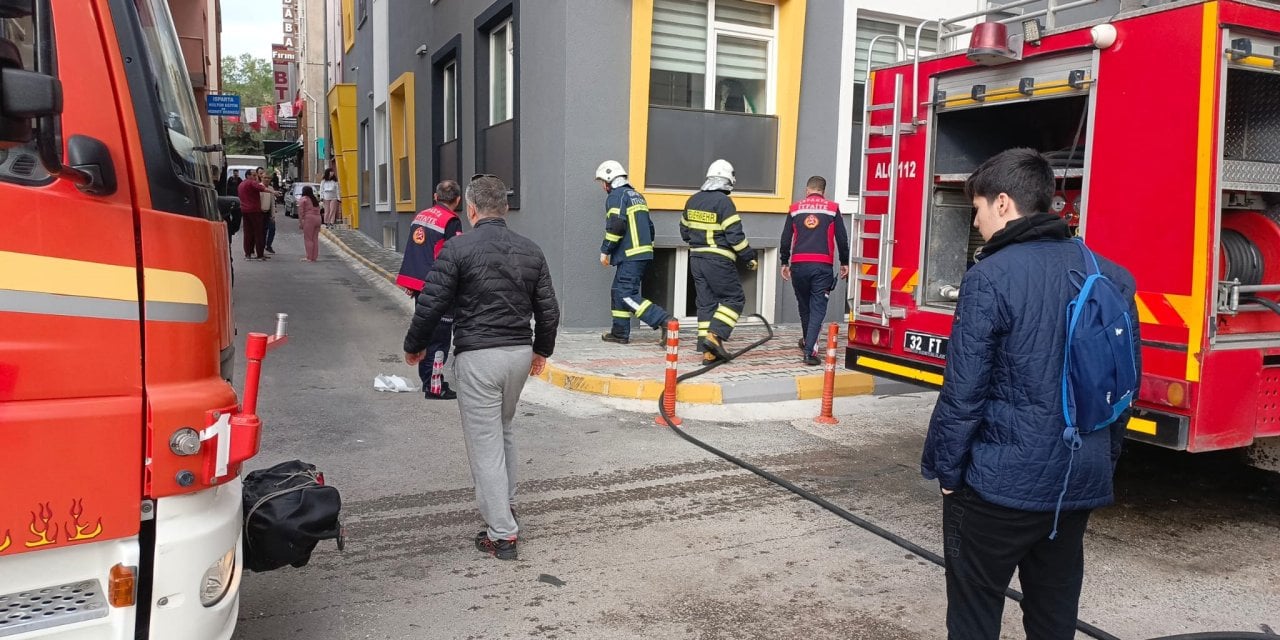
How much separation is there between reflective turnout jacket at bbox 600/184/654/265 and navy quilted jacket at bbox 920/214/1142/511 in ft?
23.0

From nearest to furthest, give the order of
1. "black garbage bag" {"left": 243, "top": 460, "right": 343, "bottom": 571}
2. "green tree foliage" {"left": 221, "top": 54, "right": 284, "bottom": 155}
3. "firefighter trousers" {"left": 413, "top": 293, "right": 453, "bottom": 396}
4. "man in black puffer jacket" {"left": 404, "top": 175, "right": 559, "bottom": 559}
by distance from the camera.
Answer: "black garbage bag" {"left": 243, "top": 460, "right": 343, "bottom": 571}, "man in black puffer jacket" {"left": 404, "top": 175, "right": 559, "bottom": 559}, "firefighter trousers" {"left": 413, "top": 293, "right": 453, "bottom": 396}, "green tree foliage" {"left": 221, "top": 54, "right": 284, "bottom": 155}

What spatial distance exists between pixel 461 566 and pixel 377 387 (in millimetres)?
4127

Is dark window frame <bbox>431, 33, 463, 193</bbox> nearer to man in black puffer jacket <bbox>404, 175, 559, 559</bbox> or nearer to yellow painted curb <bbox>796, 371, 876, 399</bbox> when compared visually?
yellow painted curb <bbox>796, 371, 876, 399</bbox>

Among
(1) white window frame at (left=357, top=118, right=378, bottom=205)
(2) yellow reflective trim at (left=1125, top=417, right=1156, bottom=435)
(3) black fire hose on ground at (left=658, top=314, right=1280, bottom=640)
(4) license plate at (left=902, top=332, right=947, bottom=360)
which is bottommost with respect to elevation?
(3) black fire hose on ground at (left=658, top=314, right=1280, bottom=640)

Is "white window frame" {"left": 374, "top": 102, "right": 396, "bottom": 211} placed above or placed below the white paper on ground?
above

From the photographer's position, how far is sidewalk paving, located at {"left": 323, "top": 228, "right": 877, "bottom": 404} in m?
7.99

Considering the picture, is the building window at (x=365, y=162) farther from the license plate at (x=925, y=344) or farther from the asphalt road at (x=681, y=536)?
the license plate at (x=925, y=344)

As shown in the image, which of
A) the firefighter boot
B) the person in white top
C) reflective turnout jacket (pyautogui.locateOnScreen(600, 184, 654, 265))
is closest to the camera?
the firefighter boot

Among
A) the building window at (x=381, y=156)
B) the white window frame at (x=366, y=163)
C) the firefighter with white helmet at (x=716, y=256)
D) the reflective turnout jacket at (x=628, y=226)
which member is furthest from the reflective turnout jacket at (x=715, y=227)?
the white window frame at (x=366, y=163)

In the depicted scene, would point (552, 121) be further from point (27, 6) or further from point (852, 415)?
point (27, 6)

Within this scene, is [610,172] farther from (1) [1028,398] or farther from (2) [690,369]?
(1) [1028,398]

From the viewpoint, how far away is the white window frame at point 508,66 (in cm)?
1180

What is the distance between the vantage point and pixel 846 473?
19.8ft

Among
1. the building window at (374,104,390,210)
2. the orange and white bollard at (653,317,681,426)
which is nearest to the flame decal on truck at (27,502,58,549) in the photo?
the orange and white bollard at (653,317,681,426)
